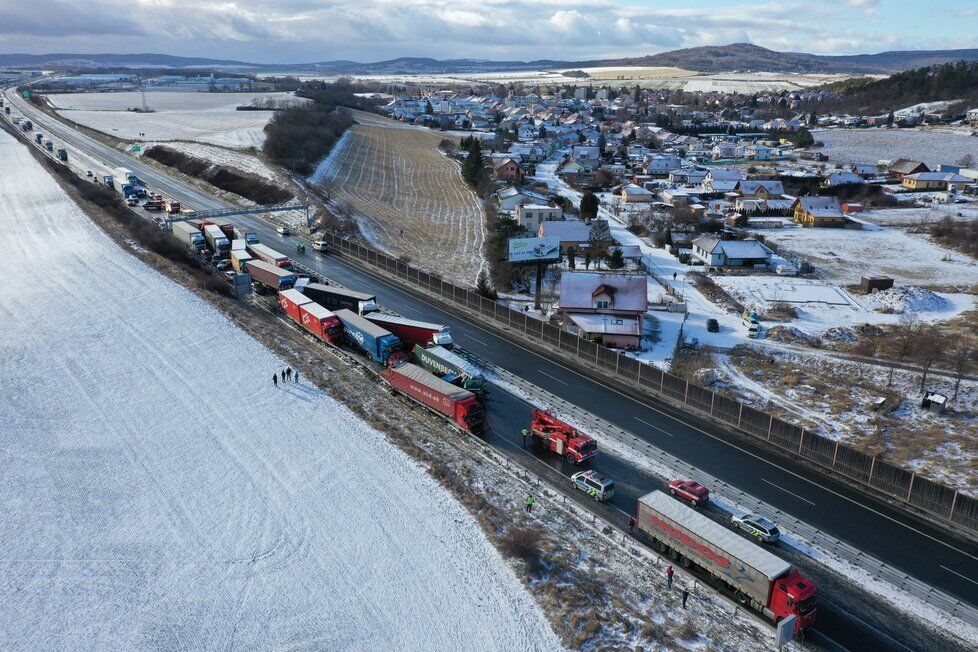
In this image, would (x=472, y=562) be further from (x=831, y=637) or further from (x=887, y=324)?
(x=887, y=324)

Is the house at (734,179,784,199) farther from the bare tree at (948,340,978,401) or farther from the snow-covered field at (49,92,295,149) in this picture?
the snow-covered field at (49,92,295,149)

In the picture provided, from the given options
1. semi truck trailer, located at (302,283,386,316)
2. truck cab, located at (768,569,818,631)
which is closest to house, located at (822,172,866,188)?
semi truck trailer, located at (302,283,386,316)

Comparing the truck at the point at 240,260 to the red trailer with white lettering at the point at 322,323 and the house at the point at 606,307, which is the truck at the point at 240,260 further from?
the house at the point at 606,307

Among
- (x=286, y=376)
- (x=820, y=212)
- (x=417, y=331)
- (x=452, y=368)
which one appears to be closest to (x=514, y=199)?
(x=820, y=212)

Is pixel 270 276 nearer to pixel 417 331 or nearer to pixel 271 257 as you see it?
pixel 271 257

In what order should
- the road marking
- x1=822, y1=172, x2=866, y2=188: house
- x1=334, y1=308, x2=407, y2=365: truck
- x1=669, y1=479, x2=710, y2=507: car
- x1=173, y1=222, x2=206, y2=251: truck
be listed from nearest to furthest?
the road marking, x1=669, y1=479, x2=710, y2=507: car, x1=334, y1=308, x2=407, y2=365: truck, x1=173, y1=222, x2=206, y2=251: truck, x1=822, y1=172, x2=866, y2=188: house

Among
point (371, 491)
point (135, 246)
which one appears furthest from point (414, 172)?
point (371, 491)
